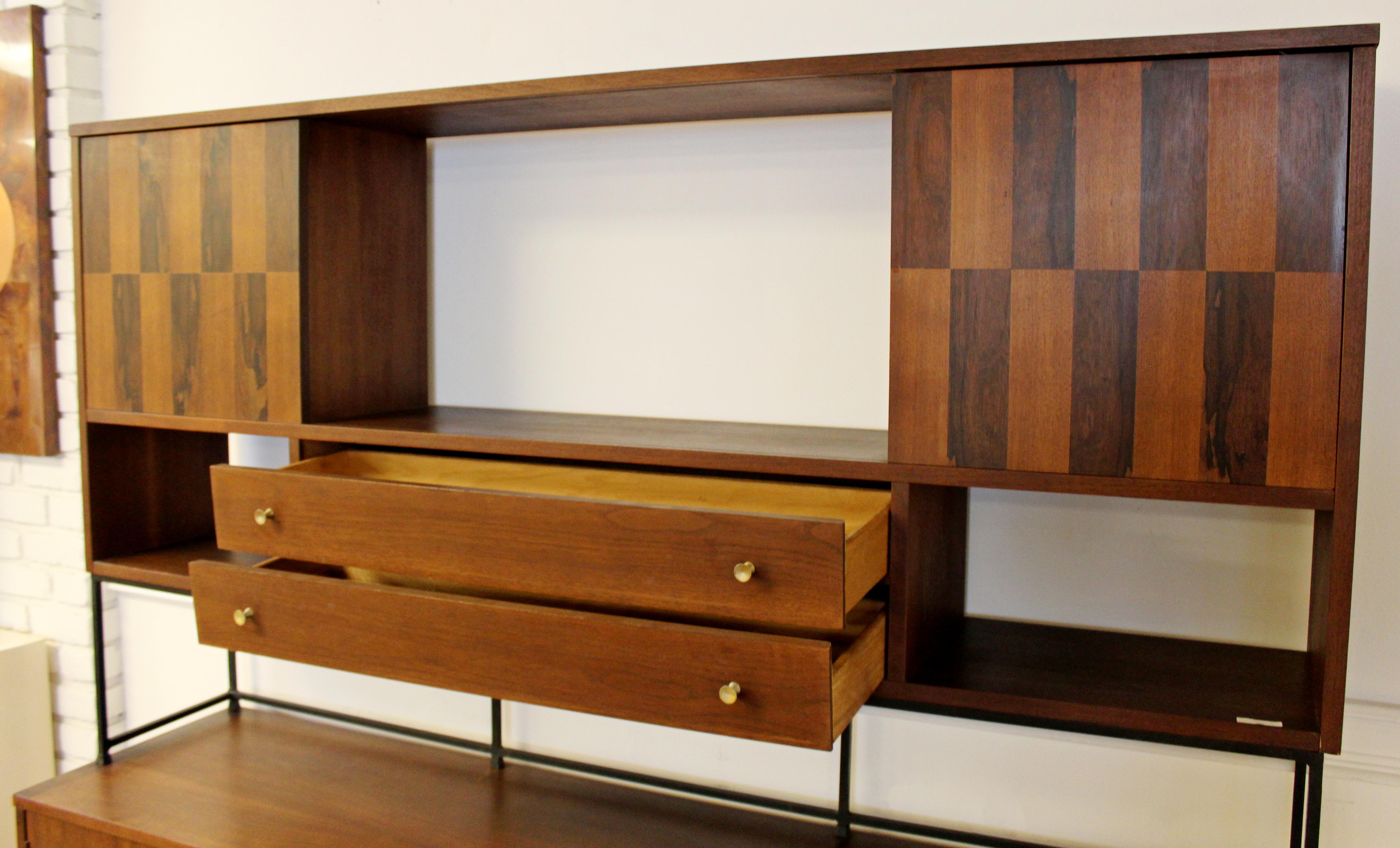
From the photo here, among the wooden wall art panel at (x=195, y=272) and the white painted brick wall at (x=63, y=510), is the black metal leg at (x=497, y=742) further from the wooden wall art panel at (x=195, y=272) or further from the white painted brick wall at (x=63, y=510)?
the white painted brick wall at (x=63, y=510)

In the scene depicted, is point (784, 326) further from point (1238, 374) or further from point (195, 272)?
point (195, 272)

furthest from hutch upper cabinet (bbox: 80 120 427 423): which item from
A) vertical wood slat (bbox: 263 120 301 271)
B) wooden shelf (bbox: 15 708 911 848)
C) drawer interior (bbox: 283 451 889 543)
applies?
wooden shelf (bbox: 15 708 911 848)

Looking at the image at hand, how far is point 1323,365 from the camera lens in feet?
3.64

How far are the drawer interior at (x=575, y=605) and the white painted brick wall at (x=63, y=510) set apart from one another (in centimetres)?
90

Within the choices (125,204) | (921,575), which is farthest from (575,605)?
(125,204)

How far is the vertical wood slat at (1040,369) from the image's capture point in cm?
120

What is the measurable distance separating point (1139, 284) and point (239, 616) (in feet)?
4.25

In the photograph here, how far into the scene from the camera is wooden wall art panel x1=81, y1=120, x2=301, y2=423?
1645 mm

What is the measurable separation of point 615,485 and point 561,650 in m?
0.35

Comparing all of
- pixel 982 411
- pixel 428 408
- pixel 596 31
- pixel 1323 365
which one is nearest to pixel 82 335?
Answer: pixel 428 408

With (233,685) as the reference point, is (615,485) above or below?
above

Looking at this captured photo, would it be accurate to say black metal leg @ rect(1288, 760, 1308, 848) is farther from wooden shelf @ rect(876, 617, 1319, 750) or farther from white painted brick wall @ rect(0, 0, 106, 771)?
white painted brick wall @ rect(0, 0, 106, 771)

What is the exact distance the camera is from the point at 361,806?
67.9 inches

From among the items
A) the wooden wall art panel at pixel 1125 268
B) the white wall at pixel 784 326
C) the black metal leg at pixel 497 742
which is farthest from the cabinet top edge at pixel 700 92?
the black metal leg at pixel 497 742
